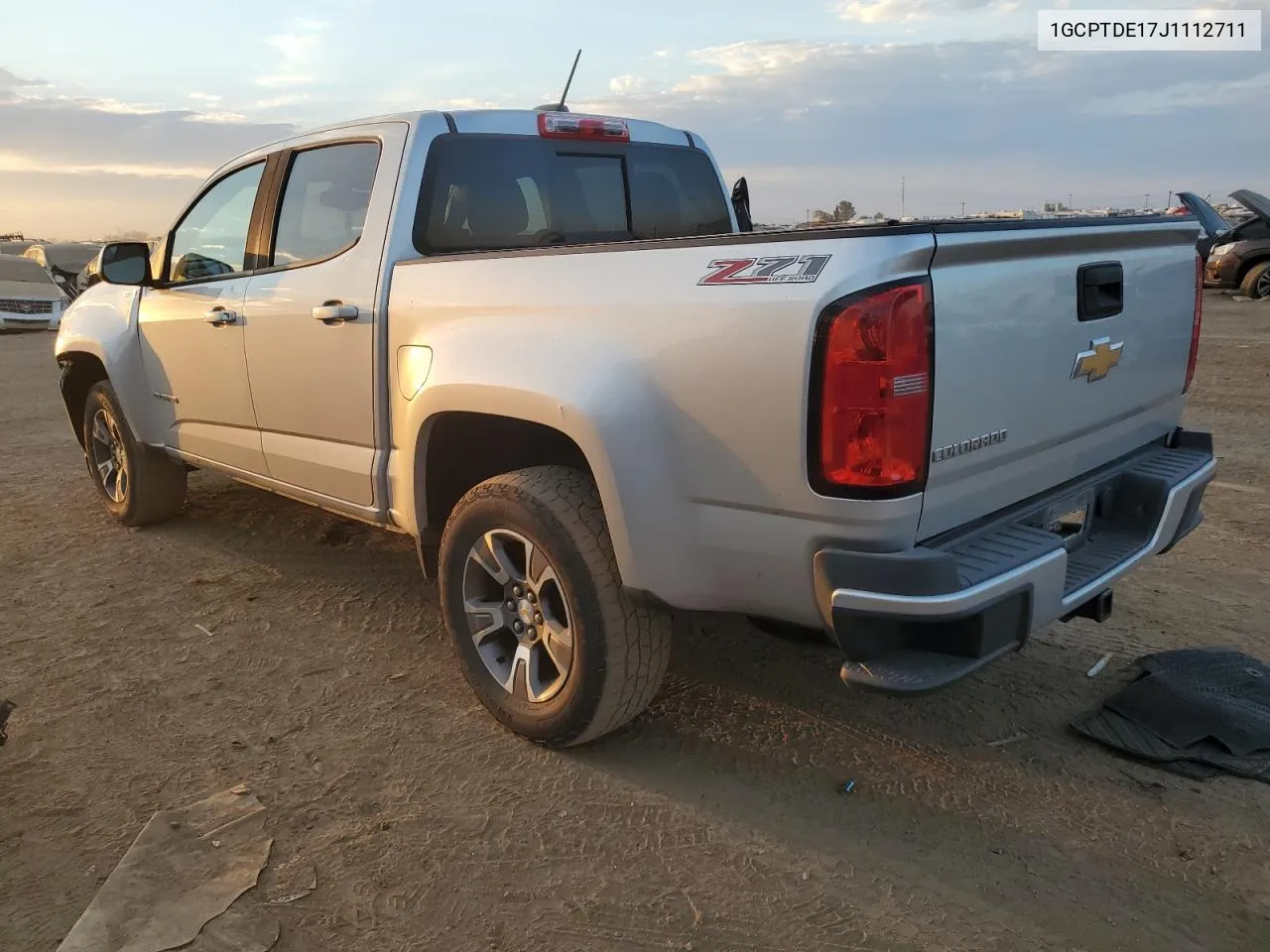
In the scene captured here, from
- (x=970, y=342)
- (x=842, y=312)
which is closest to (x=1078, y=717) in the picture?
(x=970, y=342)

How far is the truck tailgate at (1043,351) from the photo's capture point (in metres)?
2.33

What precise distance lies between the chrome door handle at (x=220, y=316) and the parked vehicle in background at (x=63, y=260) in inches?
796

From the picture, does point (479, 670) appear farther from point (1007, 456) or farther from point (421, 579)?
point (1007, 456)

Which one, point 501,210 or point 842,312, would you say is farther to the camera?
point 501,210

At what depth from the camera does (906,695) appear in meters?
2.30

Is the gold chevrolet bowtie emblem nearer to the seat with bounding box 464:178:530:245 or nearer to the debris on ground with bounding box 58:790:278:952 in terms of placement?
the seat with bounding box 464:178:530:245

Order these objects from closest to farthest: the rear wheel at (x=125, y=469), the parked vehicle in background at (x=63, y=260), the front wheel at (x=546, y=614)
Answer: the front wheel at (x=546, y=614), the rear wheel at (x=125, y=469), the parked vehicle in background at (x=63, y=260)

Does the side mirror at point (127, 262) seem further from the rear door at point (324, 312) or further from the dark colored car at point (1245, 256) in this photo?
the dark colored car at point (1245, 256)

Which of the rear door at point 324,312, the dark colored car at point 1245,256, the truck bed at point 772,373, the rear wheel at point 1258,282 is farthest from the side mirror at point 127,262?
the rear wheel at point 1258,282

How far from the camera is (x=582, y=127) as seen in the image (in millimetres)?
4070

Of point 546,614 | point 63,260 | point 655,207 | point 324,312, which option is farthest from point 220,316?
point 63,260

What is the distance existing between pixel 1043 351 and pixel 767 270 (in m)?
0.81

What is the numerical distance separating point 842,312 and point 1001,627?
86 cm

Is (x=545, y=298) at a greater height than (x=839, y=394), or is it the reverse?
(x=545, y=298)
